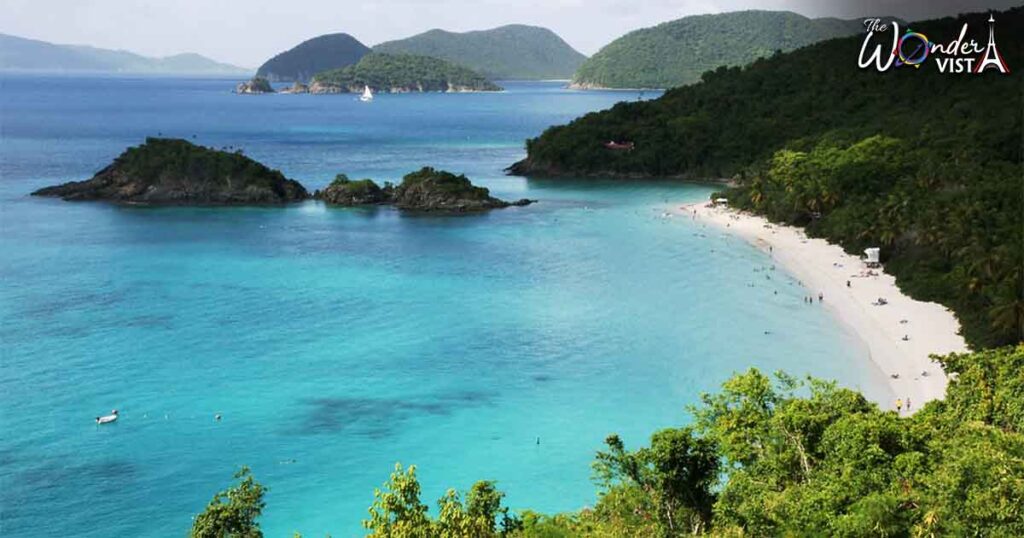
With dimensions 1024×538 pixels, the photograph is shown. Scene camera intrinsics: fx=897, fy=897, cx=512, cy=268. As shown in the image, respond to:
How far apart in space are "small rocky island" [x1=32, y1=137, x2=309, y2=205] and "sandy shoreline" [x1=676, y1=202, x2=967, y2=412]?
40.6 meters

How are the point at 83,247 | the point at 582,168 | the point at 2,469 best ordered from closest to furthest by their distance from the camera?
the point at 2,469
the point at 83,247
the point at 582,168

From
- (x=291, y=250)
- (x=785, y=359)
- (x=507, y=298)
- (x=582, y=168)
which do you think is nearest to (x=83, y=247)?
(x=291, y=250)

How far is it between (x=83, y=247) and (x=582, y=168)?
167ft

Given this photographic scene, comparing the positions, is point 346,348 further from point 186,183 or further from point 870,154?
point 186,183

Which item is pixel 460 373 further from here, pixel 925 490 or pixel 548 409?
pixel 925 490

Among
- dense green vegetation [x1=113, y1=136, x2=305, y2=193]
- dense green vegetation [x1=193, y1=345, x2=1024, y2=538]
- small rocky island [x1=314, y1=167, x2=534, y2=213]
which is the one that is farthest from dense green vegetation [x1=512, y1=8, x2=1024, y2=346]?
dense green vegetation [x1=113, y1=136, x2=305, y2=193]

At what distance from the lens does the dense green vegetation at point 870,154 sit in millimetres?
40656

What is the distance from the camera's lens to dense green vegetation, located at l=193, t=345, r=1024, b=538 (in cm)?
1438

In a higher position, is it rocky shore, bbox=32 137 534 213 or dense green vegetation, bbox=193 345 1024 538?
dense green vegetation, bbox=193 345 1024 538

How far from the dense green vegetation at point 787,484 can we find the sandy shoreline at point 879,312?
1127 cm

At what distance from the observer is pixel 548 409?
3147cm

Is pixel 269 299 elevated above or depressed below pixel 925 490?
below

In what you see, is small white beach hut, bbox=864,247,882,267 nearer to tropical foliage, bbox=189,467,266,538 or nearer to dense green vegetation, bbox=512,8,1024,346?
dense green vegetation, bbox=512,8,1024,346

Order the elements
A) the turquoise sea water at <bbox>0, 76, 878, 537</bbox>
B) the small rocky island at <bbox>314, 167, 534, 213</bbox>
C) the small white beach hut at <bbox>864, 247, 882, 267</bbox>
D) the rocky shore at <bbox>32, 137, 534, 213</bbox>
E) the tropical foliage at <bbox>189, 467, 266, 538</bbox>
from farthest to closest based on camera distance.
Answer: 1. the rocky shore at <bbox>32, 137, 534, 213</bbox>
2. the small rocky island at <bbox>314, 167, 534, 213</bbox>
3. the small white beach hut at <bbox>864, 247, 882, 267</bbox>
4. the turquoise sea water at <bbox>0, 76, 878, 537</bbox>
5. the tropical foliage at <bbox>189, 467, 266, 538</bbox>
